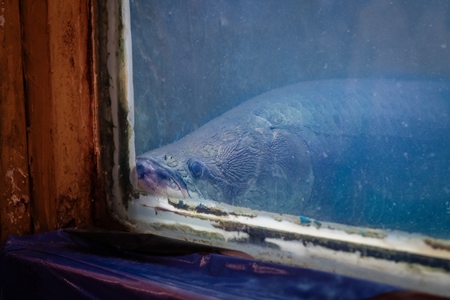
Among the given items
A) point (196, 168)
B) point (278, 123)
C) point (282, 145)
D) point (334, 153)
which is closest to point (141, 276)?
point (196, 168)

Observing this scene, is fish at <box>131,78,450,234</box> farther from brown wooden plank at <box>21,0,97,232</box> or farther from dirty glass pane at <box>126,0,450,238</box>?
brown wooden plank at <box>21,0,97,232</box>

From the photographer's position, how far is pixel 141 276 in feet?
3.11

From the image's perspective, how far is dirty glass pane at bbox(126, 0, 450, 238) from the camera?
2.36m

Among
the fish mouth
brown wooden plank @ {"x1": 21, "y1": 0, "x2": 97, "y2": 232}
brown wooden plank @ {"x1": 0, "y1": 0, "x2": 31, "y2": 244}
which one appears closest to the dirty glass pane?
the fish mouth

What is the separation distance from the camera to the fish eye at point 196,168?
241cm

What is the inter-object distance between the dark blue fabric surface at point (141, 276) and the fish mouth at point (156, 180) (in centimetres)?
28

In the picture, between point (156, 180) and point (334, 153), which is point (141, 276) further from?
point (334, 153)

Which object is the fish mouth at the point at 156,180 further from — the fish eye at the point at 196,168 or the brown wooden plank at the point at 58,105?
the fish eye at the point at 196,168

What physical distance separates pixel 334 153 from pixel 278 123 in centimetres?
66

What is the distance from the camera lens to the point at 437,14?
772 cm

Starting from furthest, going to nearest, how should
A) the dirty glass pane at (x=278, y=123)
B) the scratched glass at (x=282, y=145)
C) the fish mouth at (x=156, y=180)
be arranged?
the dirty glass pane at (x=278, y=123)
the fish mouth at (x=156, y=180)
the scratched glass at (x=282, y=145)

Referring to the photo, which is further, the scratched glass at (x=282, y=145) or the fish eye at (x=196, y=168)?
the fish eye at (x=196, y=168)

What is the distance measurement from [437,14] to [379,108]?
4.96 metres

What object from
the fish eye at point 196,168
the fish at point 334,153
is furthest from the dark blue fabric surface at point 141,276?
the fish eye at point 196,168
